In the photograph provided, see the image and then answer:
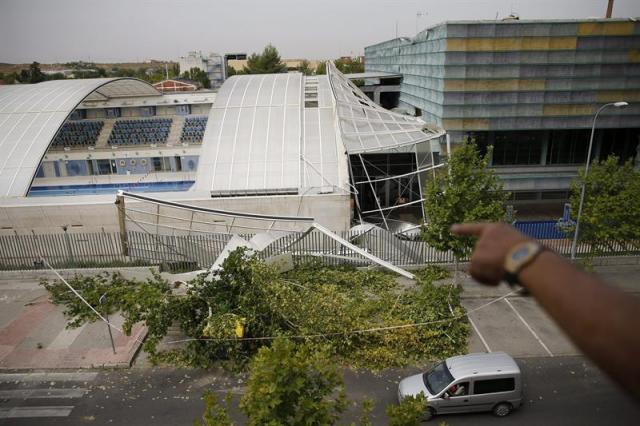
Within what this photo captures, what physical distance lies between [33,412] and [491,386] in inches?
457

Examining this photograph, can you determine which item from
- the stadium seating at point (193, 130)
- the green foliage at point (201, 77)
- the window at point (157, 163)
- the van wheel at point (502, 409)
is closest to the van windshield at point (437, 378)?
the van wheel at point (502, 409)

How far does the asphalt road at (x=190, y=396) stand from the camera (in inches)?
417

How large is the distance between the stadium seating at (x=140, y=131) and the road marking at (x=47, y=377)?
29.2m

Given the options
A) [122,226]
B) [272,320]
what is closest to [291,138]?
[122,226]

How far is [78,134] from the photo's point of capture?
1563 inches

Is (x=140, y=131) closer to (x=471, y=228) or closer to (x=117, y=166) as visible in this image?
(x=117, y=166)

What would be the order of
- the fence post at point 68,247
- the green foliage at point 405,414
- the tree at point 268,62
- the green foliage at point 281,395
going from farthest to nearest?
1. the tree at point 268,62
2. the fence post at point 68,247
3. the green foliage at point 405,414
4. the green foliage at point 281,395

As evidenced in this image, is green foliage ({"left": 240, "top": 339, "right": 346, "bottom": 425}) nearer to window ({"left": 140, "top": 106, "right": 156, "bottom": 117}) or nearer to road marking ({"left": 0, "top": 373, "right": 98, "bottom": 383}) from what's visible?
road marking ({"left": 0, "top": 373, "right": 98, "bottom": 383})

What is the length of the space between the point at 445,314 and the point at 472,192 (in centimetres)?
432

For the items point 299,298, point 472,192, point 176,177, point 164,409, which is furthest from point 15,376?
point 176,177

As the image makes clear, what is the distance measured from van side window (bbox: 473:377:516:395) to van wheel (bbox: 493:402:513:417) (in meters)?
0.42

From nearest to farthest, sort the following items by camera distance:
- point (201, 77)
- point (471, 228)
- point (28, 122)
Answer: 1. point (471, 228)
2. point (28, 122)
3. point (201, 77)

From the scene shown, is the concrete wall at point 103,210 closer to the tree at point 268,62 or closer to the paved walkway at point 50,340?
the paved walkway at point 50,340

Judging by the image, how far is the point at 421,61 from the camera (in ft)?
104
